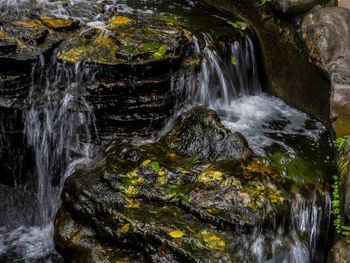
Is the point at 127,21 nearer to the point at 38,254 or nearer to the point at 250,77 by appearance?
the point at 250,77

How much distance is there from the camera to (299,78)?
6.74 m

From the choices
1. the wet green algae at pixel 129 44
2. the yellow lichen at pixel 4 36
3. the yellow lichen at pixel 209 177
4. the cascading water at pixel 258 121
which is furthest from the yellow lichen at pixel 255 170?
the yellow lichen at pixel 4 36

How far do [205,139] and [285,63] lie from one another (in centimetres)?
247

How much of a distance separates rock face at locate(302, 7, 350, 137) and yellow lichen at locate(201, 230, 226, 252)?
6.86 feet

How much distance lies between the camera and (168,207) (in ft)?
14.8

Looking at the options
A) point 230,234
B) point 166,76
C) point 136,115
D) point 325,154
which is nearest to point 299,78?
point 325,154

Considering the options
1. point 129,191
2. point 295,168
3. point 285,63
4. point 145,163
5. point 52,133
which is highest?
point 285,63

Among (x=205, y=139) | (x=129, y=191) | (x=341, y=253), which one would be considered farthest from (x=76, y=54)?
(x=341, y=253)

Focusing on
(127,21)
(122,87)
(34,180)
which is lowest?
(34,180)

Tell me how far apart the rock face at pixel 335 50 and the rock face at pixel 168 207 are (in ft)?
3.35

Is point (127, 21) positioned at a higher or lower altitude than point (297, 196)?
higher

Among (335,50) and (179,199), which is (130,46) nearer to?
(179,199)

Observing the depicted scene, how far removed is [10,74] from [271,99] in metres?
4.17

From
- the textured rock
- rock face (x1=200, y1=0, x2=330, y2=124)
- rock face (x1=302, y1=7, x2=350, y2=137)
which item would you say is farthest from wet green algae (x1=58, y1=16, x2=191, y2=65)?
the textured rock
